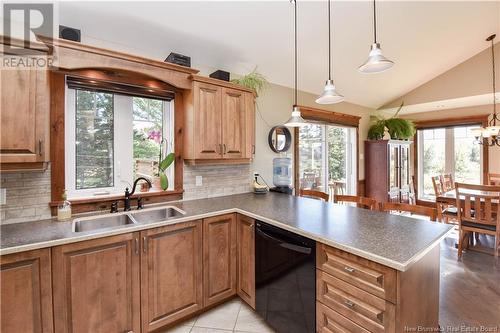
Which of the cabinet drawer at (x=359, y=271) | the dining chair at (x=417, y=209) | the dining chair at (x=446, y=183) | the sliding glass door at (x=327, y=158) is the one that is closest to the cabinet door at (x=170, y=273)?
the cabinet drawer at (x=359, y=271)

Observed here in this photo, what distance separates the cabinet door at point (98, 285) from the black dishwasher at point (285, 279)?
0.95m

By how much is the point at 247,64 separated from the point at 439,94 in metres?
4.02

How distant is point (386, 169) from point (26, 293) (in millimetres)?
5239

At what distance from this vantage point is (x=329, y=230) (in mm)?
1548

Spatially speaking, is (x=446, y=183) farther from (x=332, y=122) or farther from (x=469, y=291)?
(x=469, y=291)

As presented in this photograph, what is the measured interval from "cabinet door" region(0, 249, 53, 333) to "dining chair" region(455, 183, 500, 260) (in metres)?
4.34

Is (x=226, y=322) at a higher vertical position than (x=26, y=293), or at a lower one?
lower

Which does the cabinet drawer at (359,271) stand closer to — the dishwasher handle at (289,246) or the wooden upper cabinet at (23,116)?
the dishwasher handle at (289,246)

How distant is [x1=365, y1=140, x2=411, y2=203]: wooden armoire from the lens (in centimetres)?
471

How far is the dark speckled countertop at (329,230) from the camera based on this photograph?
125 cm

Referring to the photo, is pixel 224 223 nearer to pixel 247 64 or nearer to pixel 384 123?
pixel 247 64

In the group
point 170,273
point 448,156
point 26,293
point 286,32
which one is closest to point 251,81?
point 286,32

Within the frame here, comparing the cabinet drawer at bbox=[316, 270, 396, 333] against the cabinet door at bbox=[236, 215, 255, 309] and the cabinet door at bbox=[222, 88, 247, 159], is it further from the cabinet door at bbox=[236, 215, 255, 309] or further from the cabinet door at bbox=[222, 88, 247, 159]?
the cabinet door at bbox=[222, 88, 247, 159]

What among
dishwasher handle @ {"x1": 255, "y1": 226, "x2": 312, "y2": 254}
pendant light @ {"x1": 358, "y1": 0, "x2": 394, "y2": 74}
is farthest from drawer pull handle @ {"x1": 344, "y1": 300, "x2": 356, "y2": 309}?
pendant light @ {"x1": 358, "y1": 0, "x2": 394, "y2": 74}
